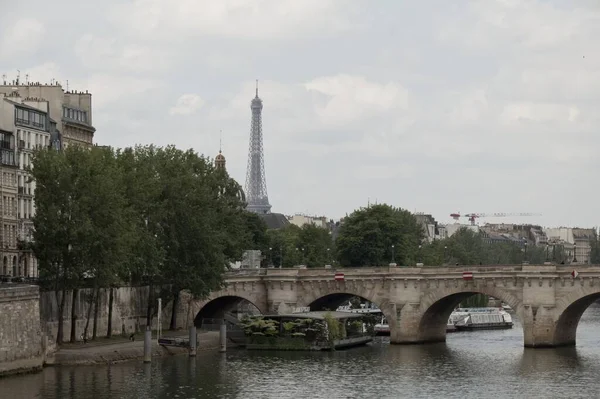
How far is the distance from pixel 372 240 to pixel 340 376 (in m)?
77.0

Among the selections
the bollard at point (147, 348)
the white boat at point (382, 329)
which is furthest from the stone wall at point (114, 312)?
the white boat at point (382, 329)

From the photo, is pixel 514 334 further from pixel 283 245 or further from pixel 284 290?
pixel 283 245

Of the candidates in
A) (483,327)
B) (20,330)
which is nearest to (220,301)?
(483,327)

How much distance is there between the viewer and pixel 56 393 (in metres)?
90.6

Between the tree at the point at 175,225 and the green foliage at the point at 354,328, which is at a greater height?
the tree at the point at 175,225

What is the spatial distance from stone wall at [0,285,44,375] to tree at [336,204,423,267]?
268 ft

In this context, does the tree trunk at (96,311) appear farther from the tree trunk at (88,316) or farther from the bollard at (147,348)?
the bollard at (147,348)

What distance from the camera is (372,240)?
181m

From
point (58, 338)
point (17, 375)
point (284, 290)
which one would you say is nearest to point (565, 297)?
point (284, 290)

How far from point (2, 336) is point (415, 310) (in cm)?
4714

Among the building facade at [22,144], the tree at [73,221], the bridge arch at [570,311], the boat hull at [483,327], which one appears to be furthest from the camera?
the boat hull at [483,327]

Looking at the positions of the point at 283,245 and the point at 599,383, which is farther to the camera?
the point at 283,245

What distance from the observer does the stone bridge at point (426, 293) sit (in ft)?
422

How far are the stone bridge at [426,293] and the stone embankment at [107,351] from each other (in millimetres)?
18319
